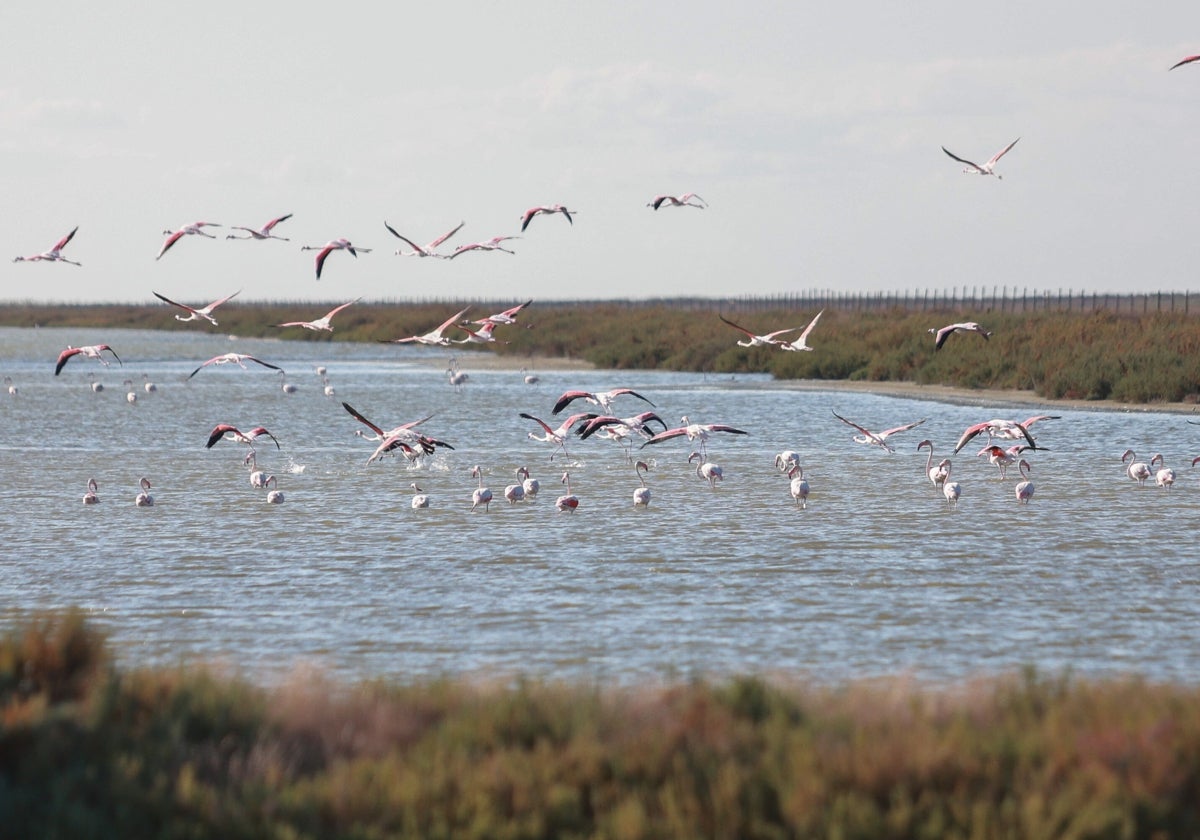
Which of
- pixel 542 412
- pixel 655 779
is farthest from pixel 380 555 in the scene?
pixel 542 412

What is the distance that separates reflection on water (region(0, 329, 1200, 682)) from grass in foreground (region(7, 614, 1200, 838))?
7.75 ft

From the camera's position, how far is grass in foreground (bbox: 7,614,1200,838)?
20.3 ft

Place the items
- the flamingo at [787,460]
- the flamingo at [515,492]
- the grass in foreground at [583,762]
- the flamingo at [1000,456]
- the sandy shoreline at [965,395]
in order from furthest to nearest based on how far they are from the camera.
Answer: the sandy shoreline at [965,395] → the flamingo at [787,460] → the flamingo at [1000,456] → the flamingo at [515,492] → the grass in foreground at [583,762]

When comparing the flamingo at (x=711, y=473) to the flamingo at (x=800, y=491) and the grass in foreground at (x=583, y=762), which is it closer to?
the flamingo at (x=800, y=491)

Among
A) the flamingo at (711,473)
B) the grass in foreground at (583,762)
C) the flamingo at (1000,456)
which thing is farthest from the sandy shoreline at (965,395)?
the grass in foreground at (583,762)

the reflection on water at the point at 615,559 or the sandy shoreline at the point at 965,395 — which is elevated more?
the sandy shoreline at the point at 965,395

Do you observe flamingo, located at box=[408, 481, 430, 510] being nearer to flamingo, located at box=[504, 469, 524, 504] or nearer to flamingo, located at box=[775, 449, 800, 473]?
flamingo, located at box=[504, 469, 524, 504]

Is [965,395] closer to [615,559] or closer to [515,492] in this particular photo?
[515,492]

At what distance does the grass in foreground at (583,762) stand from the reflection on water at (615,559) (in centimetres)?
236

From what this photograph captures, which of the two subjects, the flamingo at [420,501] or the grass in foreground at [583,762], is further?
the flamingo at [420,501]

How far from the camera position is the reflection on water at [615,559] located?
1066 cm

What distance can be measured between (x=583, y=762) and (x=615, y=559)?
7.91 m

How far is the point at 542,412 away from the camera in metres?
35.4

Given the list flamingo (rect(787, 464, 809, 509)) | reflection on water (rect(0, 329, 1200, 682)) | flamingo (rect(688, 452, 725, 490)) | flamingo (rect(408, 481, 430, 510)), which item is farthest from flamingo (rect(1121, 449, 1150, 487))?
flamingo (rect(408, 481, 430, 510))
